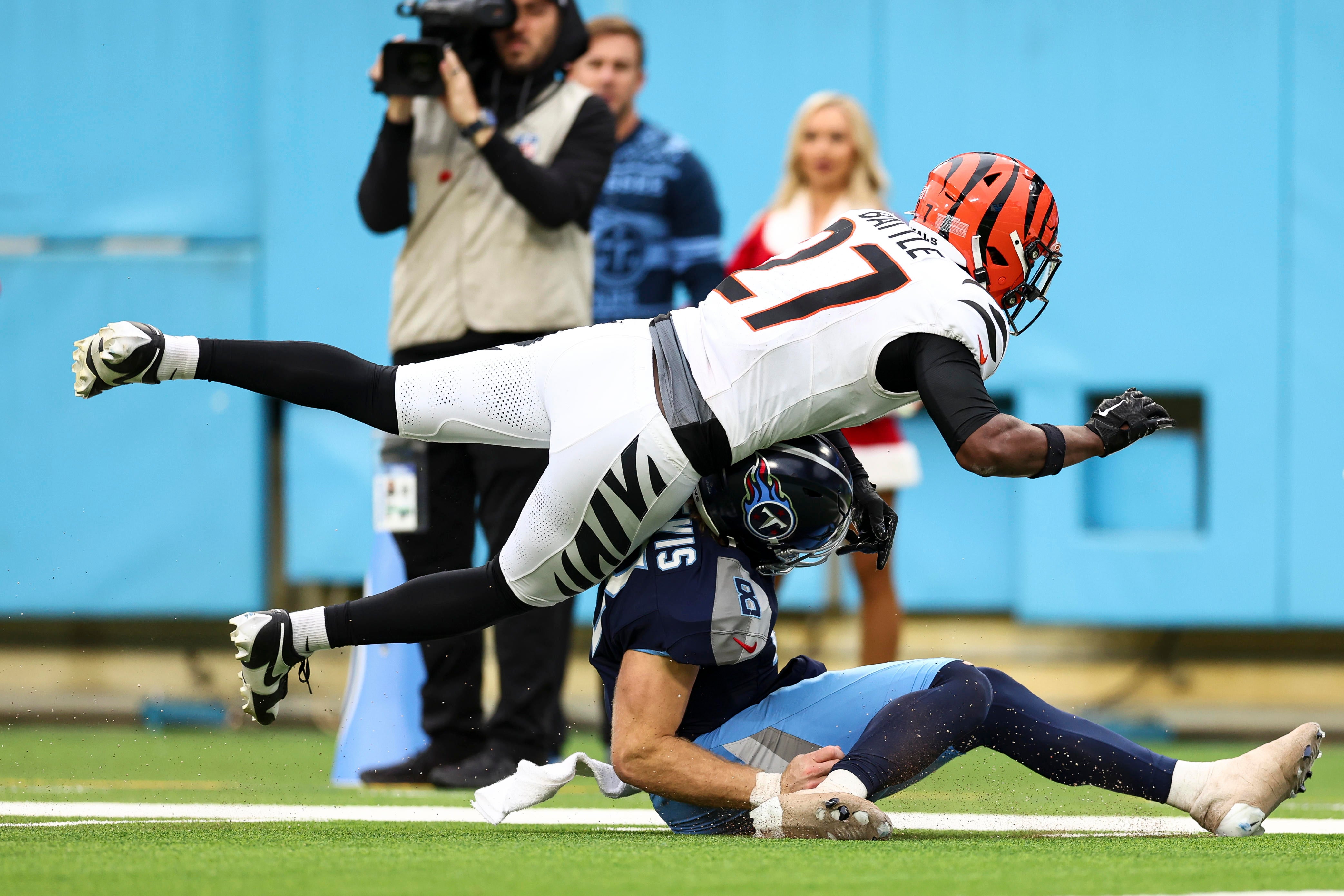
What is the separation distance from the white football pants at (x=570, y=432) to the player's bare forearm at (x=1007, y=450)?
1.88ft

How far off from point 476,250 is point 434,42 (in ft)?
1.96

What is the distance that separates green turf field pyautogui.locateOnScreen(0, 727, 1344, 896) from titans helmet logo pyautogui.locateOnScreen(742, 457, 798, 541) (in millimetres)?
611

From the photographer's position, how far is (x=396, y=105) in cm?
467

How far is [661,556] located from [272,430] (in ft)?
14.4

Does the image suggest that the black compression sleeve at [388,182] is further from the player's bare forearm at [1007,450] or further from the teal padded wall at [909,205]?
the teal padded wall at [909,205]

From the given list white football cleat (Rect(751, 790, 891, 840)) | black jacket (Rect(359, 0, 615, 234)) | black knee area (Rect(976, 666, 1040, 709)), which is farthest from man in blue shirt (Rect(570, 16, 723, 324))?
white football cleat (Rect(751, 790, 891, 840))

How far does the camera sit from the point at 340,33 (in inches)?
287

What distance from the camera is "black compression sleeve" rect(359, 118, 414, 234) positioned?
4730 millimetres

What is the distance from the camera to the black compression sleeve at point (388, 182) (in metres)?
4.73

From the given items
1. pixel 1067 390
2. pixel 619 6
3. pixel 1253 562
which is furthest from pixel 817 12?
pixel 1253 562

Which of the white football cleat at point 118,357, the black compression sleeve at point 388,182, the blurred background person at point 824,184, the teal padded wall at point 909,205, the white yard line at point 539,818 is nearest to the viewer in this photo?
the white football cleat at point 118,357

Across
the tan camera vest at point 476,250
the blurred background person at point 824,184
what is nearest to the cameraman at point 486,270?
the tan camera vest at point 476,250

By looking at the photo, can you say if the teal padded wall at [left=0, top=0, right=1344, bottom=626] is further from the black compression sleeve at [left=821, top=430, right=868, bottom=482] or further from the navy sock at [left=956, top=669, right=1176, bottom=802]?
the navy sock at [left=956, top=669, right=1176, bottom=802]

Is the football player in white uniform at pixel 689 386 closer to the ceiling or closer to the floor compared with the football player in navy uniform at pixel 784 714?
closer to the ceiling
